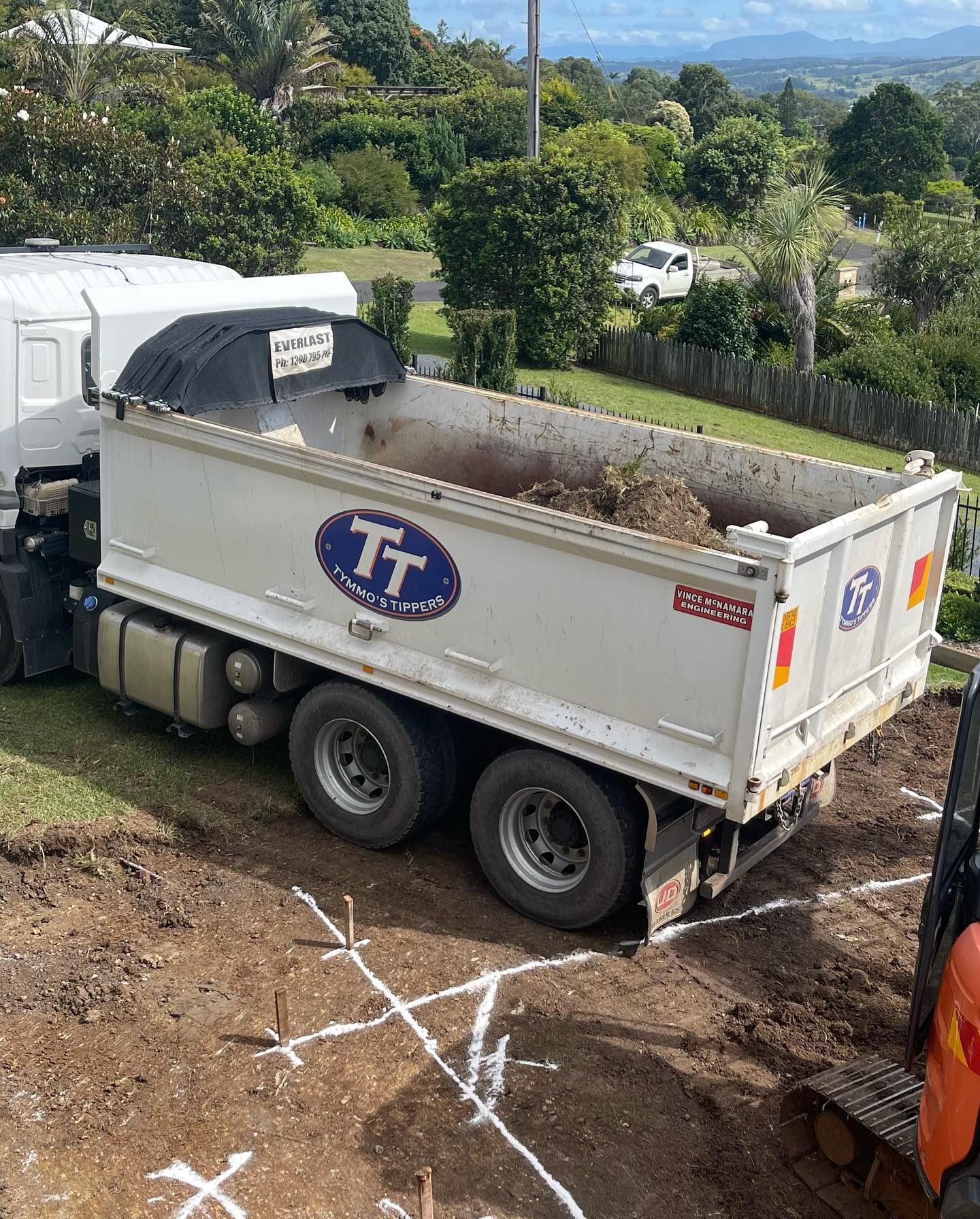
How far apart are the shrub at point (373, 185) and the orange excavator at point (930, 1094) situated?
142ft

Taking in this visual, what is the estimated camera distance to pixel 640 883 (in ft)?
22.7

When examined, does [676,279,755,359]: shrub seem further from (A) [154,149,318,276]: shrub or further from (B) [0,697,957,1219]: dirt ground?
(B) [0,697,957,1219]: dirt ground

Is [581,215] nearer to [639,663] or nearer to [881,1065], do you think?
[639,663]

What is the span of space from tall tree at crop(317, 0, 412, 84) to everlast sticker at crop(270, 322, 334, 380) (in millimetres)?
69004

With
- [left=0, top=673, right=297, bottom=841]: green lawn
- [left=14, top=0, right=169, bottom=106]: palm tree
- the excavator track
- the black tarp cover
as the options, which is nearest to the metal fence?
the black tarp cover

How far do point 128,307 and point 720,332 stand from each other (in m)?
19.8

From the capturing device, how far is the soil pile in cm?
736

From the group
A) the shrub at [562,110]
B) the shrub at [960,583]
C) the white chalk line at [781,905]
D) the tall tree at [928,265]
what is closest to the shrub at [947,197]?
the shrub at [562,110]

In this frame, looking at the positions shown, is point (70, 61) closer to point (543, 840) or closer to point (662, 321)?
point (662, 321)

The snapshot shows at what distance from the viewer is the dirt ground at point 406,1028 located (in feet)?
18.1

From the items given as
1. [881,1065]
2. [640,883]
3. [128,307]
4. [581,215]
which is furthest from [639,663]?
[581,215]

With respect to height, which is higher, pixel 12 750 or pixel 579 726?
pixel 579 726

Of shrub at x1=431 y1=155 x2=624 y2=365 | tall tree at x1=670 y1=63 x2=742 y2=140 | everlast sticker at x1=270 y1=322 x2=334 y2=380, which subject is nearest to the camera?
everlast sticker at x1=270 y1=322 x2=334 y2=380

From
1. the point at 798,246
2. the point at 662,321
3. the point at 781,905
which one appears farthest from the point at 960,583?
the point at 662,321
